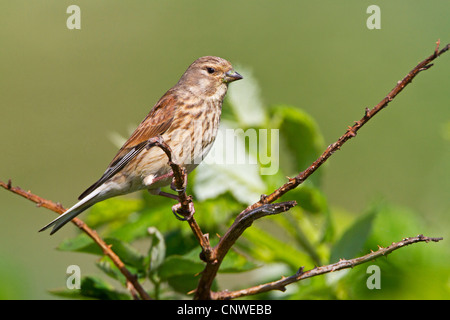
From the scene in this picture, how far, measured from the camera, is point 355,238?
1.53 m

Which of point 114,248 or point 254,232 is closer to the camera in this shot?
point 114,248

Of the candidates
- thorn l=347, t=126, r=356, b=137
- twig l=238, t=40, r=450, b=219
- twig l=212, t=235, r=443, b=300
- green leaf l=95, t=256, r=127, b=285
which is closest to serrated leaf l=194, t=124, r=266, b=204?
green leaf l=95, t=256, r=127, b=285

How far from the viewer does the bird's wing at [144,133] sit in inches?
89.8

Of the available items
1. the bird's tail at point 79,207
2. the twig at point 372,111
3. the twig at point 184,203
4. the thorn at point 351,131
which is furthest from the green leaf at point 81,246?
the thorn at point 351,131

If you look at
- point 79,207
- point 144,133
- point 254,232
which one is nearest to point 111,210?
point 79,207

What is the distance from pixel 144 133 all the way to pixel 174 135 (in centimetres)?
Answer: 13

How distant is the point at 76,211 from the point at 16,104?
15.7 feet

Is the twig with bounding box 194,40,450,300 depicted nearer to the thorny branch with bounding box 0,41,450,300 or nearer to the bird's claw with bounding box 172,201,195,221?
the thorny branch with bounding box 0,41,450,300

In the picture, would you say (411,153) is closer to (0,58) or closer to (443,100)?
(443,100)

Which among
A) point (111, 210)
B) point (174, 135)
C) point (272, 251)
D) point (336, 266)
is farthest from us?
point (174, 135)

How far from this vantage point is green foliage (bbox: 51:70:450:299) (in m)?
1.59

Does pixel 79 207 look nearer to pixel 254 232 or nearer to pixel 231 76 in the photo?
pixel 254 232

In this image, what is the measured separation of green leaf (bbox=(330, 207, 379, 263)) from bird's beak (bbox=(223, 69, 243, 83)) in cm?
87

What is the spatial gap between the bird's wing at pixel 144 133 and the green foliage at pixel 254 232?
0.22m
